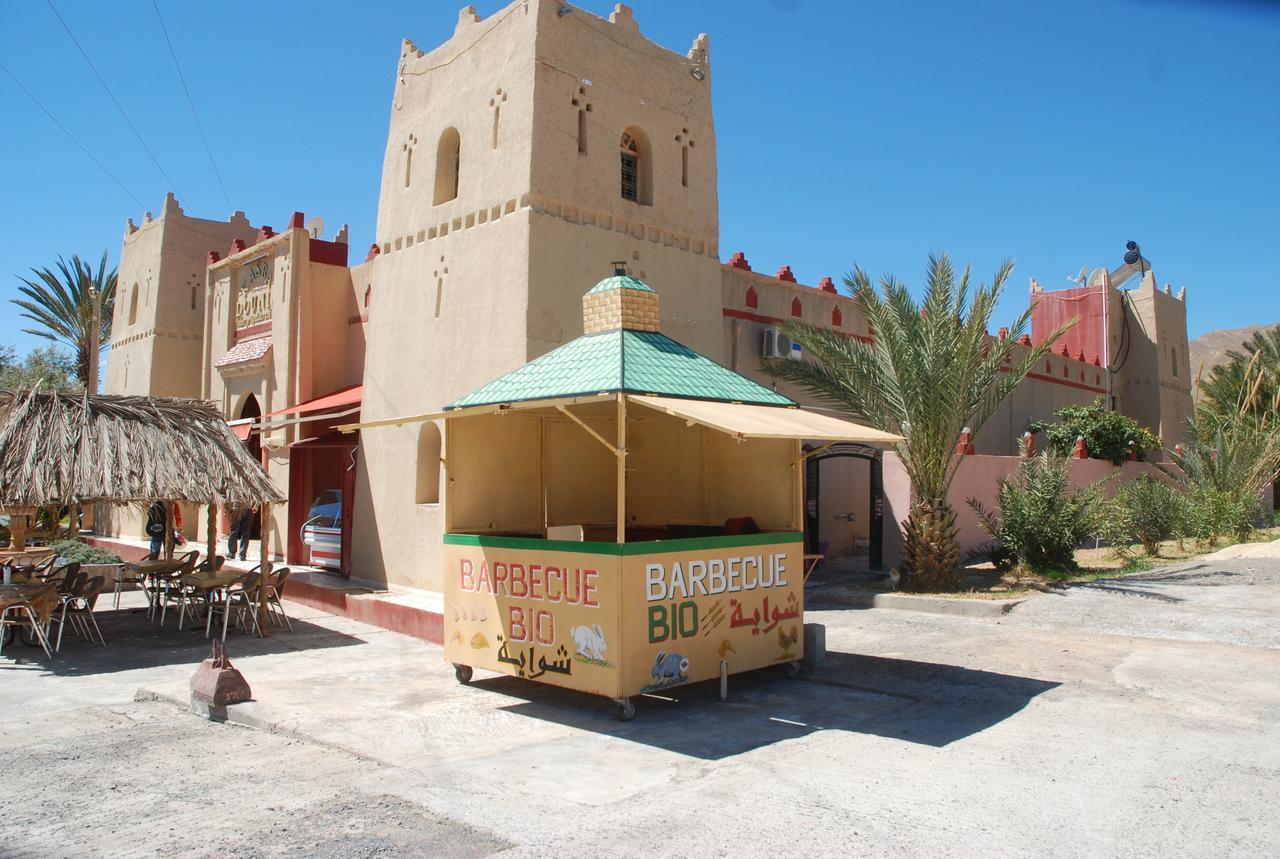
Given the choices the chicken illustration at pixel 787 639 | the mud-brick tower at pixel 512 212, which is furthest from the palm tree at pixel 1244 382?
the chicken illustration at pixel 787 639

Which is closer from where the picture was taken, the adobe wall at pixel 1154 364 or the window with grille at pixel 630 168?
the window with grille at pixel 630 168

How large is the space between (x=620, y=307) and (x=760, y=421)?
1999 mm

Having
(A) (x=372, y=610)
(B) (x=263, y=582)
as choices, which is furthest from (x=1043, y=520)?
(B) (x=263, y=582)

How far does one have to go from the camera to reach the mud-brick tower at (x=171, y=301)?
2333cm

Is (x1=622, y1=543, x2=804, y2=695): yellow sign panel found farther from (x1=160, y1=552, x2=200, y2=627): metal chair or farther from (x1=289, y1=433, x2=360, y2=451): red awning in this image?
(x1=289, y1=433, x2=360, y2=451): red awning

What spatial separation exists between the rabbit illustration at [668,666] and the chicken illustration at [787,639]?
1.31 m

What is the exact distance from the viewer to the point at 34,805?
19.6 ft

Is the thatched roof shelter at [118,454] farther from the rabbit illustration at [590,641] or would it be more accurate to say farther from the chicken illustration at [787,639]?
the chicken illustration at [787,639]

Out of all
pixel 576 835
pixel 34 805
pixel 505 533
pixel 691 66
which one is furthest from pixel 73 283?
pixel 576 835

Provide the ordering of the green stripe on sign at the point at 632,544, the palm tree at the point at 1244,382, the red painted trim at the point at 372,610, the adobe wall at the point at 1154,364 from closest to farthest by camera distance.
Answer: the green stripe on sign at the point at 632,544, the red painted trim at the point at 372,610, the adobe wall at the point at 1154,364, the palm tree at the point at 1244,382

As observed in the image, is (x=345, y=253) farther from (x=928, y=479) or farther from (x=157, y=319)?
(x=928, y=479)

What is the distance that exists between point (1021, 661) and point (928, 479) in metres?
4.88

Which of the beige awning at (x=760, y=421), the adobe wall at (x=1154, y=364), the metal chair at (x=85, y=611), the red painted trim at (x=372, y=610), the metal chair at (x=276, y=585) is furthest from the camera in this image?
the adobe wall at (x=1154, y=364)

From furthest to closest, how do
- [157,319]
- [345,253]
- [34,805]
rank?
[157,319] < [345,253] < [34,805]
